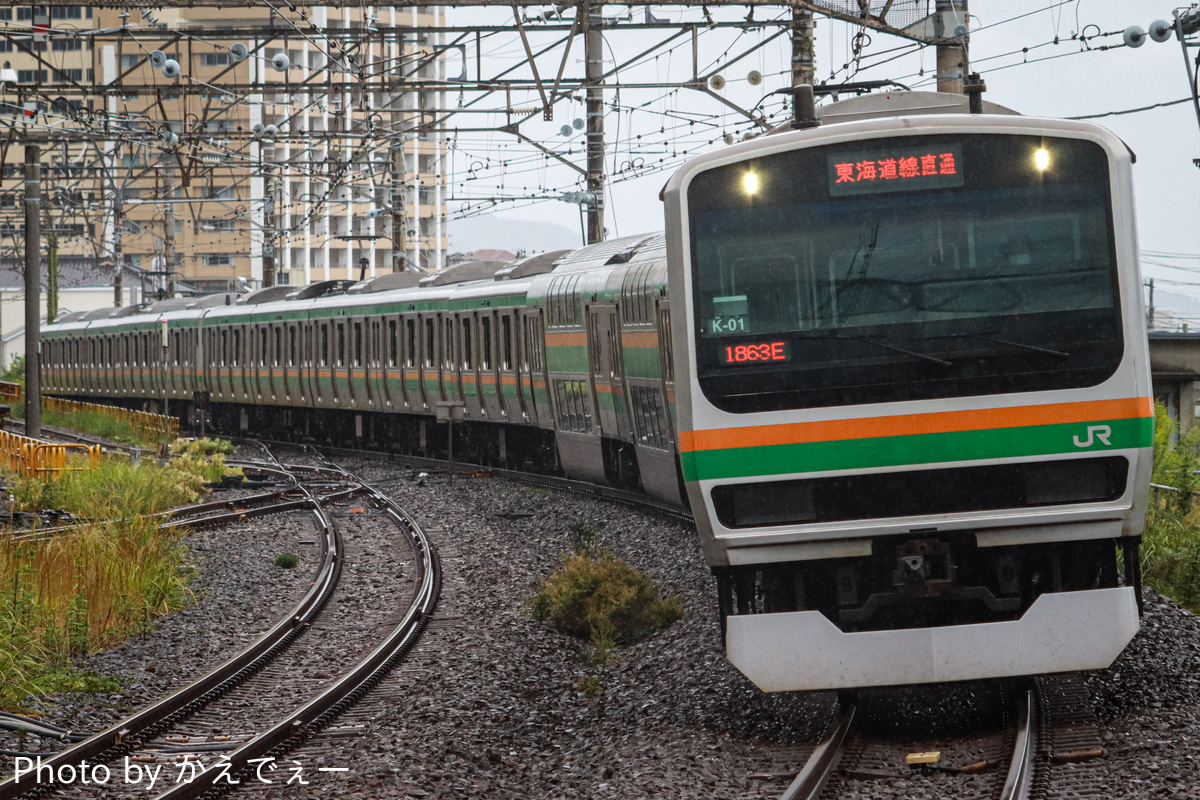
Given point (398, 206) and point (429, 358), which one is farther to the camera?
point (398, 206)

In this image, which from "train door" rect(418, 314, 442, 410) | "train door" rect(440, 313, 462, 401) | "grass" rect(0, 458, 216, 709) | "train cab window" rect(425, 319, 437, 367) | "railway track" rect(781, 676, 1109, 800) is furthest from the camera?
"train cab window" rect(425, 319, 437, 367)

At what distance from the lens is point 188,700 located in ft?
30.3

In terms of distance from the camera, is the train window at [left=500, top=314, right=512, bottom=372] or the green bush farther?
the train window at [left=500, top=314, right=512, bottom=372]

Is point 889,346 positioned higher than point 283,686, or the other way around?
point 889,346

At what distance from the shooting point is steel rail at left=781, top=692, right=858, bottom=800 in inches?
236

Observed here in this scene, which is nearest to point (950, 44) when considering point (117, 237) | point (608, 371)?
point (608, 371)

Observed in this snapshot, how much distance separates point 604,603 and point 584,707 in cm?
204

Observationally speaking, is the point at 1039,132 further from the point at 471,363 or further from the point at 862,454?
the point at 471,363

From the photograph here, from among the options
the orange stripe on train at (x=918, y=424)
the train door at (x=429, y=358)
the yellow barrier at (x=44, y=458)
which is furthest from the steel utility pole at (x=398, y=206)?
the orange stripe on train at (x=918, y=424)

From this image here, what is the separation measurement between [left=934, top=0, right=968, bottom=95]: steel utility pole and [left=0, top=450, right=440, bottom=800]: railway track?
20.4ft

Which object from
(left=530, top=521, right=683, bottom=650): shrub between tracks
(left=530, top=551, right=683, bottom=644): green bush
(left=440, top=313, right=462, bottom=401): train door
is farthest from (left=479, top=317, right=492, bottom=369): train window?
(left=530, top=551, right=683, bottom=644): green bush

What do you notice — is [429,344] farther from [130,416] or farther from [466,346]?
[130,416]

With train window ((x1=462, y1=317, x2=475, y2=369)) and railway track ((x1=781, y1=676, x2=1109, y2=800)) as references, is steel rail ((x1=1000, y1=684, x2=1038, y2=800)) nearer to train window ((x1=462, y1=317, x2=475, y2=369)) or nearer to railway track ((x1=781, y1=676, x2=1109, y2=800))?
railway track ((x1=781, y1=676, x2=1109, y2=800))

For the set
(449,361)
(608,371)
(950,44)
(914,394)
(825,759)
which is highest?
(950,44)
